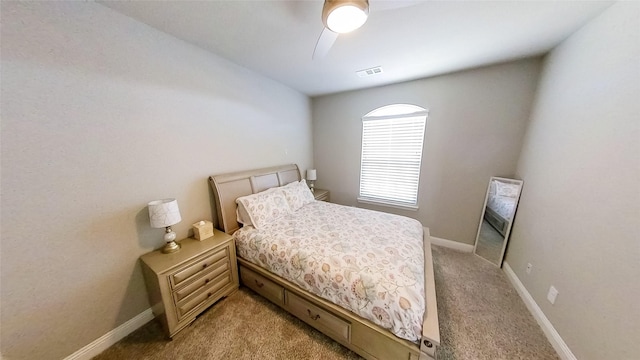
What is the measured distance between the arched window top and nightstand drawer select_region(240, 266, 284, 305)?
110 inches

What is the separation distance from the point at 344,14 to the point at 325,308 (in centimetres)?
199

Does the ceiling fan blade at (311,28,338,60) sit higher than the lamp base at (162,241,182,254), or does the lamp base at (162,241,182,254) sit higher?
the ceiling fan blade at (311,28,338,60)

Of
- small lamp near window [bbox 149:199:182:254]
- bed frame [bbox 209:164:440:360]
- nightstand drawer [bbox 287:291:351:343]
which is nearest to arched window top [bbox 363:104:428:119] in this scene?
bed frame [bbox 209:164:440:360]

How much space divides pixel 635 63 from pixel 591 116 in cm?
37

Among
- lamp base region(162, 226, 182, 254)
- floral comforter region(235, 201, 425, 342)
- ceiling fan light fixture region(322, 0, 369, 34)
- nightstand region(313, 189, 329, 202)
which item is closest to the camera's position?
ceiling fan light fixture region(322, 0, 369, 34)

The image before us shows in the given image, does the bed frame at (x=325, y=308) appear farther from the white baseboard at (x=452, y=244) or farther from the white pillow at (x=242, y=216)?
the white baseboard at (x=452, y=244)

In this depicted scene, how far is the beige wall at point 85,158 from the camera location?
3.55 ft

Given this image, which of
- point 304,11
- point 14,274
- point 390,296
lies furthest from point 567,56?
point 14,274

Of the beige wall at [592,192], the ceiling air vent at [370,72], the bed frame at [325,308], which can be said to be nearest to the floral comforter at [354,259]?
the bed frame at [325,308]

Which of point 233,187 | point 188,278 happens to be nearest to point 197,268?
point 188,278

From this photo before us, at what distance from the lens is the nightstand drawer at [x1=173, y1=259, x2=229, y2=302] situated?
1.51 m

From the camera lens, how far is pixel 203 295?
5.47ft

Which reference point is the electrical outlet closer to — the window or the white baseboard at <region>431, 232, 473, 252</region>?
the white baseboard at <region>431, 232, 473, 252</region>

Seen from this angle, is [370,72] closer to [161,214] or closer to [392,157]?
[392,157]
